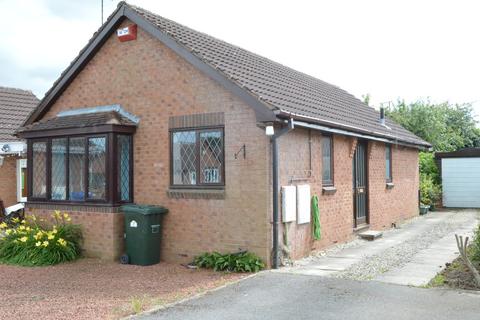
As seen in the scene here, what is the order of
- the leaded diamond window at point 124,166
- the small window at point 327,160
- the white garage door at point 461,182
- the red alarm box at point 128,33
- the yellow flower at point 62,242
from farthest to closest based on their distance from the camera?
the white garage door at point 461,182, the small window at point 327,160, the red alarm box at point 128,33, the leaded diamond window at point 124,166, the yellow flower at point 62,242

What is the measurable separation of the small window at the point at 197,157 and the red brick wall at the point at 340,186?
1246 millimetres

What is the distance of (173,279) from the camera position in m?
9.06

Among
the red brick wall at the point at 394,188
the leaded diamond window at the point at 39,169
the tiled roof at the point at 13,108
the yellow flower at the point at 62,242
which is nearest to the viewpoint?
the yellow flower at the point at 62,242

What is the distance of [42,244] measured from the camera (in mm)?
10906

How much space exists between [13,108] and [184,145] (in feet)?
41.2

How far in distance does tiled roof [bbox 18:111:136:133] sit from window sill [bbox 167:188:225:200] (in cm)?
182

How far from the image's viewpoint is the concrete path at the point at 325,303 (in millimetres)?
6539

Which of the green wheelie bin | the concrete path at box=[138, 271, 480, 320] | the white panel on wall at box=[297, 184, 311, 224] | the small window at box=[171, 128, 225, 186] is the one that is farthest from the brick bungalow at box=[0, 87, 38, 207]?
the concrete path at box=[138, 271, 480, 320]

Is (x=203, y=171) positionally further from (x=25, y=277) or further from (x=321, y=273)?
(x=25, y=277)

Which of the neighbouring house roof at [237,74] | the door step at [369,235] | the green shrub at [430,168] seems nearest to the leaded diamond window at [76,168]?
the neighbouring house roof at [237,74]

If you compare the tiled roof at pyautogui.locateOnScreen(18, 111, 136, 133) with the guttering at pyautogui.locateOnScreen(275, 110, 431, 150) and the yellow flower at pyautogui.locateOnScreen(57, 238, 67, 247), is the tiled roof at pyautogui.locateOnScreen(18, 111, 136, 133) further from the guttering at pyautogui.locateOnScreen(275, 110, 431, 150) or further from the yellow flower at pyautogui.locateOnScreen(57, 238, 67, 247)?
the guttering at pyautogui.locateOnScreen(275, 110, 431, 150)

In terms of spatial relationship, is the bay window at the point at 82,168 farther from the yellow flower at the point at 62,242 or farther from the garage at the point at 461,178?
the garage at the point at 461,178

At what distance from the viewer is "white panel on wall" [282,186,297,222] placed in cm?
970

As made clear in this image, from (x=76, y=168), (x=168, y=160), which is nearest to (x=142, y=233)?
(x=168, y=160)
